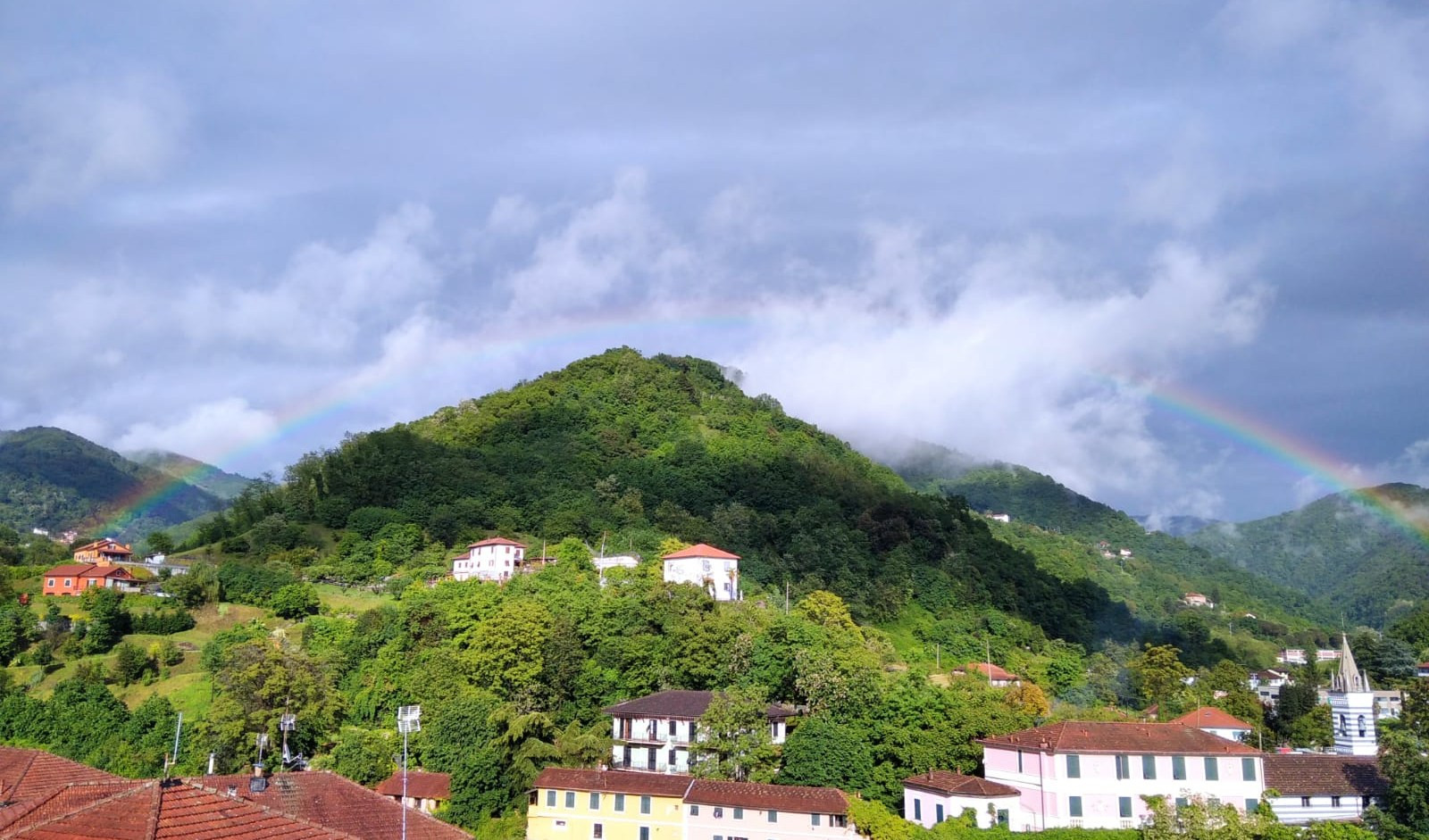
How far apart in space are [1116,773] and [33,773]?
1273 inches

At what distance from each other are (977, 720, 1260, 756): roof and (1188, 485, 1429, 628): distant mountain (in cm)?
11160

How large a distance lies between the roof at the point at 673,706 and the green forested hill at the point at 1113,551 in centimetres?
7767

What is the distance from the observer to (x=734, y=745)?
41719 mm

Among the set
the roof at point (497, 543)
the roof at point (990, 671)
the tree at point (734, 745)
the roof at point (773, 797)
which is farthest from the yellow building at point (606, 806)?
the roof at point (497, 543)

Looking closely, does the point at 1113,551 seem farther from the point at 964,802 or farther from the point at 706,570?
the point at 964,802

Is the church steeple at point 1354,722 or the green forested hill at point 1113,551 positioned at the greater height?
the green forested hill at point 1113,551

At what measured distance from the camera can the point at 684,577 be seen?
6956cm

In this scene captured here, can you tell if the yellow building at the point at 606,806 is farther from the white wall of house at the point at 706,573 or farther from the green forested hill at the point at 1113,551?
the green forested hill at the point at 1113,551

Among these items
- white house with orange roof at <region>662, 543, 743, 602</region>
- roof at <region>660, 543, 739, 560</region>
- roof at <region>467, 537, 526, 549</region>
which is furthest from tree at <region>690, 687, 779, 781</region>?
roof at <region>467, 537, 526, 549</region>

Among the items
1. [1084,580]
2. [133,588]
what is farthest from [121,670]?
[1084,580]

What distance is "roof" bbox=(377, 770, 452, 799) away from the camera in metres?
41.7

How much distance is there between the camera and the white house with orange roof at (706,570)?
2726 inches

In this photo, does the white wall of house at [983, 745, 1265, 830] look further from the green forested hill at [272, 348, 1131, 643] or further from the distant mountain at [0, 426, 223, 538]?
the distant mountain at [0, 426, 223, 538]

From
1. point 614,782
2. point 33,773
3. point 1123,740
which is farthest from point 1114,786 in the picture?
point 33,773
